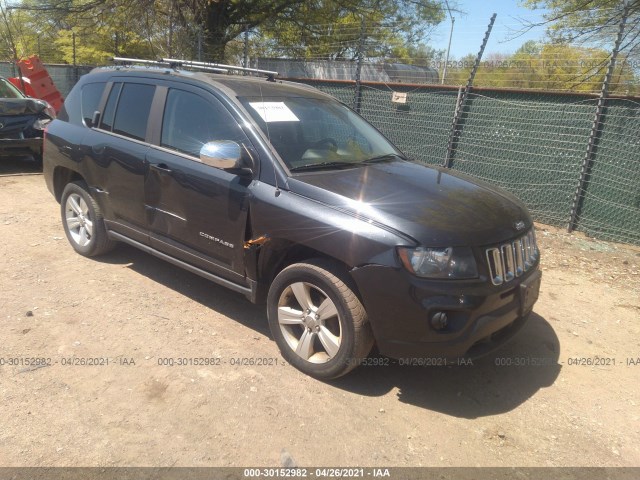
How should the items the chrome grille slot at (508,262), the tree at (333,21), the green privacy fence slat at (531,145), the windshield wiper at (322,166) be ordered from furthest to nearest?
1. the tree at (333,21)
2. the green privacy fence slat at (531,145)
3. the windshield wiper at (322,166)
4. the chrome grille slot at (508,262)

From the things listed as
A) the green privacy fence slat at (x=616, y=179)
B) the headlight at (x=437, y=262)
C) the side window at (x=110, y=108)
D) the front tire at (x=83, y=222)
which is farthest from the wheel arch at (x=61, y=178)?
the green privacy fence slat at (x=616, y=179)

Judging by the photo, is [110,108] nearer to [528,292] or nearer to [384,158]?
[384,158]

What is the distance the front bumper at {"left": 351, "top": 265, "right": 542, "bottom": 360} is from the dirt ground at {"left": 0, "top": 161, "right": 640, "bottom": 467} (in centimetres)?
46

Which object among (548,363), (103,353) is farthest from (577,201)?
(103,353)

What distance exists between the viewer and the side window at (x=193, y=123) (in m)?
3.65

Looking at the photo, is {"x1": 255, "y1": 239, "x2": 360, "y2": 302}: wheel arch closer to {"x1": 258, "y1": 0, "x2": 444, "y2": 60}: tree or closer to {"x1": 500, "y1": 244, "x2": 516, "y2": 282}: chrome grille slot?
{"x1": 500, "y1": 244, "x2": 516, "y2": 282}: chrome grille slot

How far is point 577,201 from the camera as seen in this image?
22.9 feet

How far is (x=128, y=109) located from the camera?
173 inches

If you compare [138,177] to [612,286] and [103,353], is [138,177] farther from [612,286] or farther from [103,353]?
[612,286]

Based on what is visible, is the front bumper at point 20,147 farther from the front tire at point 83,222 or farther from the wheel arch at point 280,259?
the wheel arch at point 280,259

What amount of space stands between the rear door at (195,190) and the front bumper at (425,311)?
1.06 metres

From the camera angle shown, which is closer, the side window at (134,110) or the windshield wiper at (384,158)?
the windshield wiper at (384,158)

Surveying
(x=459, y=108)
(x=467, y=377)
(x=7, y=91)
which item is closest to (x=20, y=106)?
(x=7, y=91)

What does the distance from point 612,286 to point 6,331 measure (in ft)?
18.2
